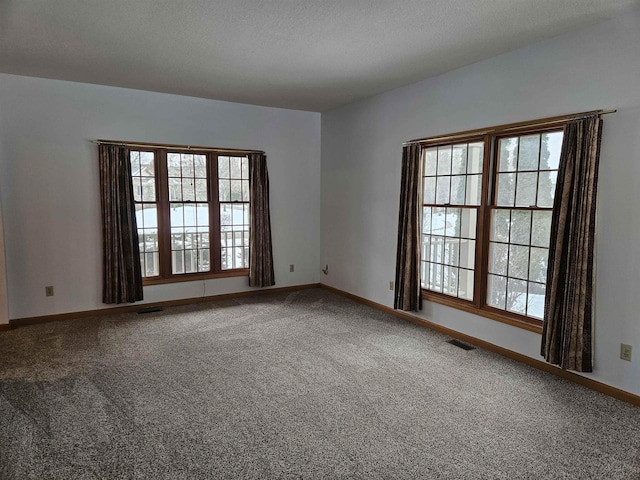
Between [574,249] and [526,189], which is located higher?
[526,189]

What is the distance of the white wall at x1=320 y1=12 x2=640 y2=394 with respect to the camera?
304 centimetres

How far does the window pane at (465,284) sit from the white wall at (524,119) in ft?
0.68

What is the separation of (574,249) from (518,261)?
2.28ft

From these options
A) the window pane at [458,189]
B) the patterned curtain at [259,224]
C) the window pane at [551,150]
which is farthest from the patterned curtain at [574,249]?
the patterned curtain at [259,224]

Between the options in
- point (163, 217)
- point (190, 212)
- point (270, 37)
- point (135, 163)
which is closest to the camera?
point (270, 37)

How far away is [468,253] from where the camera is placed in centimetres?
443

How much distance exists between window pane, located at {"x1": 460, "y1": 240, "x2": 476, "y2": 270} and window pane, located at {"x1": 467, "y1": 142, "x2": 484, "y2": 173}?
2.51 feet

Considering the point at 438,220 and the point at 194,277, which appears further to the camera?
the point at 194,277

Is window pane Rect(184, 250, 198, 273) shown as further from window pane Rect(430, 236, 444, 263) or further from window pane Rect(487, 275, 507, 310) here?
window pane Rect(487, 275, 507, 310)

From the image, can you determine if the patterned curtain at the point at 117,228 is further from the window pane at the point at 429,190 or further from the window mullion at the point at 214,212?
the window pane at the point at 429,190

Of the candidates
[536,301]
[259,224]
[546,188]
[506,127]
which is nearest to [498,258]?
[536,301]

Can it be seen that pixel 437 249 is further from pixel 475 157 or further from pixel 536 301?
pixel 536 301

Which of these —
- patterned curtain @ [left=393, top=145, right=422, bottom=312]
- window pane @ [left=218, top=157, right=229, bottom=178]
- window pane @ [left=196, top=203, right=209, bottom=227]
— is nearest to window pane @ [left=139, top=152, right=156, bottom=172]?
window pane @ [left=196, top=203, right=209, bottom=227]

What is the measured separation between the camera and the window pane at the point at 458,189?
4.43 metres
